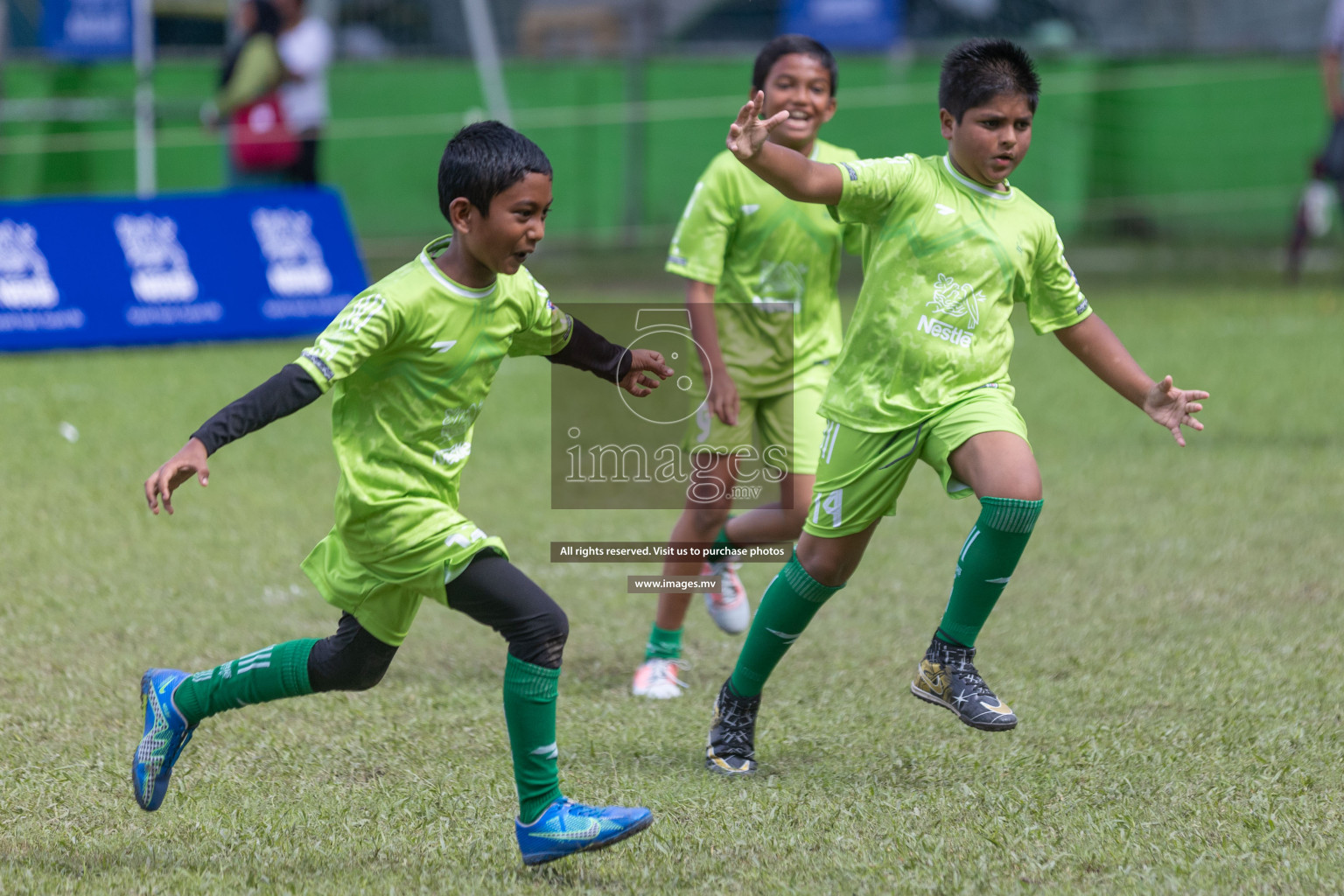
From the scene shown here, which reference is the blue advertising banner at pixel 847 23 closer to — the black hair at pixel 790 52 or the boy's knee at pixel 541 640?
the black hair at pixel 790 52

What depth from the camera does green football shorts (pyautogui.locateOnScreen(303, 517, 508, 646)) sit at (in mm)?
3725

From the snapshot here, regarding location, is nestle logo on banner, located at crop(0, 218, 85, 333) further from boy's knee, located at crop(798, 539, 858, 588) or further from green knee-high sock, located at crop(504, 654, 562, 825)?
green knee-high sock, located at crop(504, 654, 562, 825)

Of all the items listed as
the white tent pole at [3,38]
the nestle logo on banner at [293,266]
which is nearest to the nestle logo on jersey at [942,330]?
the nestle logo on banner at [293,266]

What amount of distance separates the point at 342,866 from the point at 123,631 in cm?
237

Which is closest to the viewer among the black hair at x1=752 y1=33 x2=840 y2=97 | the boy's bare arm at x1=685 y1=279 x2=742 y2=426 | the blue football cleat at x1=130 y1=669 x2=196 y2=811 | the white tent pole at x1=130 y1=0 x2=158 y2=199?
the blue football cleat at x1=130 y1=669 x2=196 y2=811

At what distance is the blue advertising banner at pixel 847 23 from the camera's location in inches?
700

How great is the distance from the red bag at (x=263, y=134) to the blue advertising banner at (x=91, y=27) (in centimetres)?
211

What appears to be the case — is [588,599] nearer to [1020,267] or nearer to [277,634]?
[277,634]

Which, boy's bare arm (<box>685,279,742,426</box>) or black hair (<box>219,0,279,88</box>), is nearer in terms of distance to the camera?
boy's bare arm (<box>685,279,742,426</box>)

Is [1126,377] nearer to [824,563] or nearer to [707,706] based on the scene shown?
[824,563]

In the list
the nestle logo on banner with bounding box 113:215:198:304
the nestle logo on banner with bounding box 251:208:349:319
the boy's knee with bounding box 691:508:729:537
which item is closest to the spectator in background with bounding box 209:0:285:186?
the nestle logo on banner with bounding box 251:208:349:319

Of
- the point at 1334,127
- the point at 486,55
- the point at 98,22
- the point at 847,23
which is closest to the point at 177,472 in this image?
the point at 1334,127

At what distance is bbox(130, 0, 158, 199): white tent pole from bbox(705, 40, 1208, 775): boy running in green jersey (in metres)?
12.0

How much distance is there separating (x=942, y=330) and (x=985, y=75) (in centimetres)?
65
